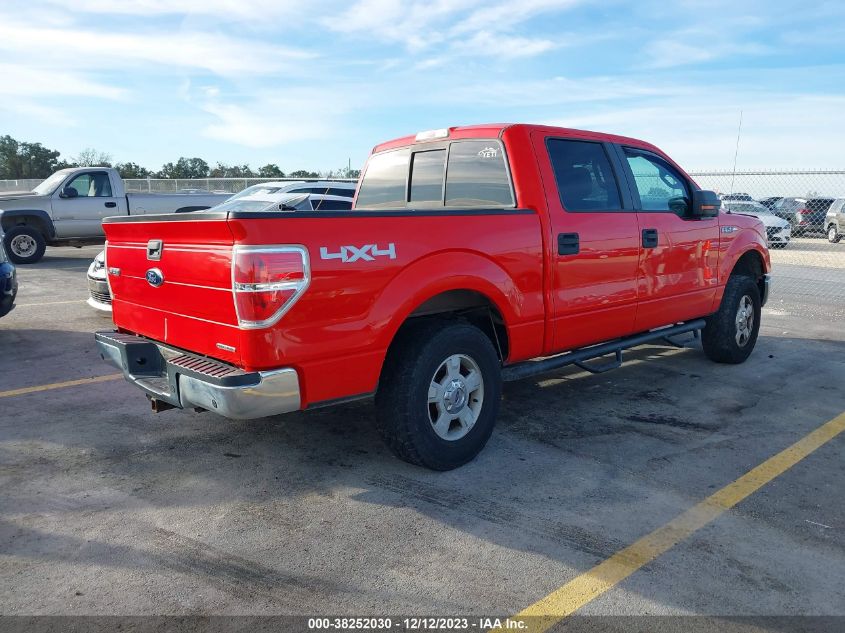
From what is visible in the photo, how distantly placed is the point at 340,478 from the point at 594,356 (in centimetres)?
211

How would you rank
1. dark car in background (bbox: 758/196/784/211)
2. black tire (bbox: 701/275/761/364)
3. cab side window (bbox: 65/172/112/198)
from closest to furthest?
black tire (bbox: 701/275/761/364) < cab side window (bbox: 65/172/112/198) < dark car in background (bbox: 758/196/784/211)

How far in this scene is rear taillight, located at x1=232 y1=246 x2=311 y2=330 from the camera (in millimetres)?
3076

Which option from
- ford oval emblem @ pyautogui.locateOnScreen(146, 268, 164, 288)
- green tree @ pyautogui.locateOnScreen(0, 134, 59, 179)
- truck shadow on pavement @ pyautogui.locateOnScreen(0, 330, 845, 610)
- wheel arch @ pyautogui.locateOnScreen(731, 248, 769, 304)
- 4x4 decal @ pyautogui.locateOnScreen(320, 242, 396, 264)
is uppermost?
green tree @ pyautogui.locateOnScreen(0, 134, 59, 179)

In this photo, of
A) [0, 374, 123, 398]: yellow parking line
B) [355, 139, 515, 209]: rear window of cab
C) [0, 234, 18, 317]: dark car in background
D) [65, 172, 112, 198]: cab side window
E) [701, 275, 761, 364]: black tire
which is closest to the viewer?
[355, 139, 515, 209]: rear window of cab

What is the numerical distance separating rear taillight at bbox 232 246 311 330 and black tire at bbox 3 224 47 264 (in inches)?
525

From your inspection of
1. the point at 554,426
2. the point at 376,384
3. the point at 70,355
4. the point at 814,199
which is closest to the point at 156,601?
the point at 376,384

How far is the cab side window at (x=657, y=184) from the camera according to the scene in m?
5.22

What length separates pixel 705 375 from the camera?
6066mm

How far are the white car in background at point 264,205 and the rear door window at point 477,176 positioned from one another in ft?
12.1

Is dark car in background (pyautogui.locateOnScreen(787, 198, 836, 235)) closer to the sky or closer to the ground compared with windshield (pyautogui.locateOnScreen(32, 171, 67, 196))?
closer to the ground

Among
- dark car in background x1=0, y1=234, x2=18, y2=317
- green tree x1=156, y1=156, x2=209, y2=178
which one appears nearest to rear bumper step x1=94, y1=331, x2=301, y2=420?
dark car in background x1=0, y1=234, x2=18, y2=317

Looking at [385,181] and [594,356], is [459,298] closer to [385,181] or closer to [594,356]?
[594,356]

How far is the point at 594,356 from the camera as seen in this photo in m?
4.94

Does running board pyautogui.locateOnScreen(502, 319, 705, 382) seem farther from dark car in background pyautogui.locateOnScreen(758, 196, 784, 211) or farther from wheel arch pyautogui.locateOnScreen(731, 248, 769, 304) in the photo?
dark car in background pyautogui.locateOnScreen(758, 196, 784, 211)
